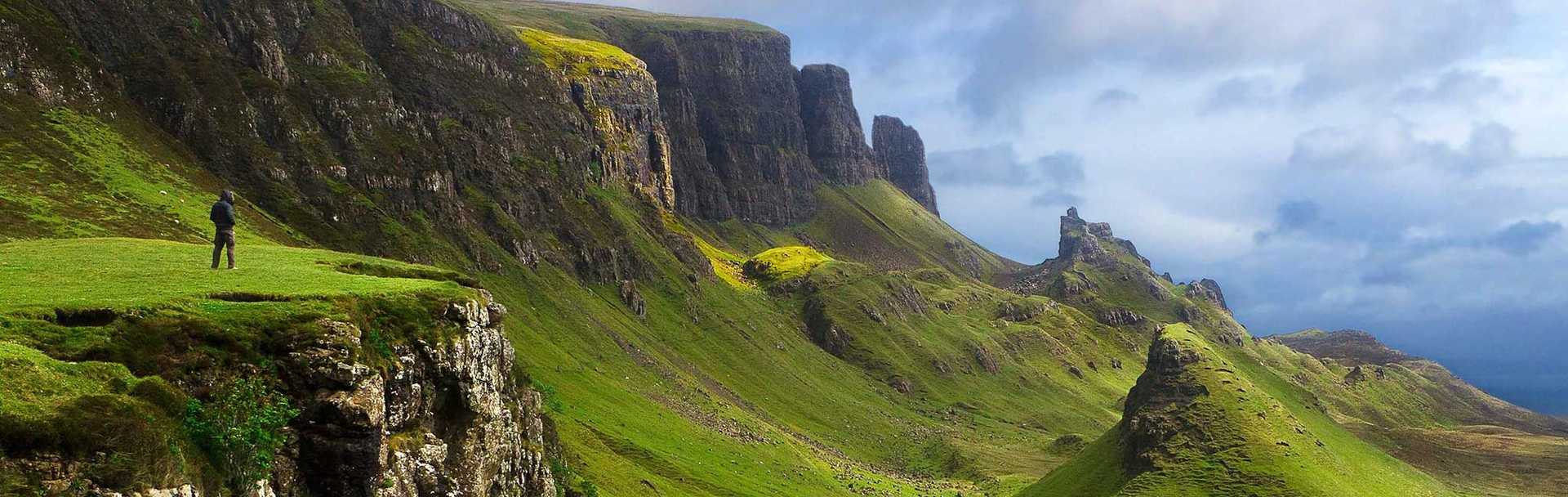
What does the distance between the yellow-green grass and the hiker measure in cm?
88

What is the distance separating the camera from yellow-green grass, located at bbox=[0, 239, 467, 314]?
3041cm

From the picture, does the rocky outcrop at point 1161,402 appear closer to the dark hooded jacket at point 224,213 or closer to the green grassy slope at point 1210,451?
the green grassy slope at point 1210,451

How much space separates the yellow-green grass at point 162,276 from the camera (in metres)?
30.4

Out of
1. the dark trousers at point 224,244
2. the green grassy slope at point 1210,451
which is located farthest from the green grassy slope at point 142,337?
the green grassy slope at point 1210,451

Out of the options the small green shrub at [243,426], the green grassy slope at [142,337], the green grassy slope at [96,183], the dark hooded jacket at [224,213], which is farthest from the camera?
the green grassy slope at [96,183]

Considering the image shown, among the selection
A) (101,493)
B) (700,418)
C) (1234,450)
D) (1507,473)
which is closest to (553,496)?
(101,493)

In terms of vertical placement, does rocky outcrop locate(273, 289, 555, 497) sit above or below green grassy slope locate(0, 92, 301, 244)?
below

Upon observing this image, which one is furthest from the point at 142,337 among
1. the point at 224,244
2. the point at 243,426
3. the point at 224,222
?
the point at 224,244

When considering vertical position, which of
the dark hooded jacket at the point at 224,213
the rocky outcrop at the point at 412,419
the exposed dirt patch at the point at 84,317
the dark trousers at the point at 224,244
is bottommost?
the rocky outcrop at the point at 412,419

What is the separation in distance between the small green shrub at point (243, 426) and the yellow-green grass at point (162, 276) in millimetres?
5295

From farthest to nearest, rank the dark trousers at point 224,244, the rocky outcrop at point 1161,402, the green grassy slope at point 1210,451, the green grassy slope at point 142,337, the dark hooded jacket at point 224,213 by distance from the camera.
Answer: the rocky outcrop at point 1161,402 < the green grassy slope at point 1210,451 < the dark trousers at point 224,244 < the dark hooded jacket at point 224,213 < the green grassy slope at point 142,337

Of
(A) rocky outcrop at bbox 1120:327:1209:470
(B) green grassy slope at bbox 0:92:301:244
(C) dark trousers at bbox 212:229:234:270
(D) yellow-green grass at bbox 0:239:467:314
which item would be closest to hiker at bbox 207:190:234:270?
(C) dark trousers at bbox 212:229:234:270

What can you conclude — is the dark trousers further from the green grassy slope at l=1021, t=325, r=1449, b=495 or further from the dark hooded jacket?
the green grassy slope at l=1021, t=325, r=1449, b=495

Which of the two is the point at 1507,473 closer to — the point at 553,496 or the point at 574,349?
the point at 574,349
